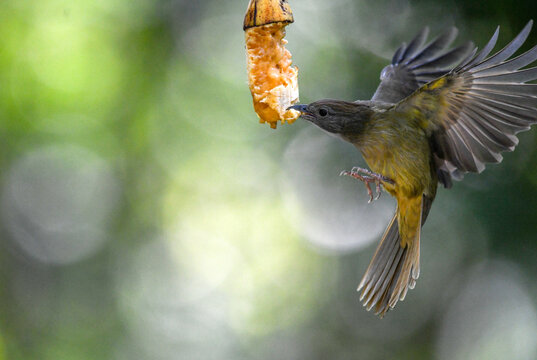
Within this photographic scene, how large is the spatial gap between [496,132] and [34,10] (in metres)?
6.98

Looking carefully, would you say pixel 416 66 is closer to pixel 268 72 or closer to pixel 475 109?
pixel 475 109

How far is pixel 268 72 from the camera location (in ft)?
7.35

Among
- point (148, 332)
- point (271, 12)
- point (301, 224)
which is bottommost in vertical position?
point (148, 332)

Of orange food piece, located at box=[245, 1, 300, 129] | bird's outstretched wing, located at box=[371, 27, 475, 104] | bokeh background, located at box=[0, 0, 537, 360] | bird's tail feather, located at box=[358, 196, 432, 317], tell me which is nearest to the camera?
orange food piece, located at box=[245, 1, 300, 129]

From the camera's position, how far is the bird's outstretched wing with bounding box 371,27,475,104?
3.36 m

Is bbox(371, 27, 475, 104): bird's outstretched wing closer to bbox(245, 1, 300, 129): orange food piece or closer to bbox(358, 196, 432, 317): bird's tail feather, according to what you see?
bbox(358, 196, 432, 317): bird's tail feather

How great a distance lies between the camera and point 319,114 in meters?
2.68

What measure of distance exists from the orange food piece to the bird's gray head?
1.21ft

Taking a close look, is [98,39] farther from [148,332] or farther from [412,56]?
[412,56]

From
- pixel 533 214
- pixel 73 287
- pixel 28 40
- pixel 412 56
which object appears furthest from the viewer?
pixel 73 287

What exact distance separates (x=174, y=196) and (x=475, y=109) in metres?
6.43

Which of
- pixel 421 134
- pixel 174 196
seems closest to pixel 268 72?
pixel 421 134

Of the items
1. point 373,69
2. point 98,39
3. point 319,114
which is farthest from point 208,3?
point 319,114

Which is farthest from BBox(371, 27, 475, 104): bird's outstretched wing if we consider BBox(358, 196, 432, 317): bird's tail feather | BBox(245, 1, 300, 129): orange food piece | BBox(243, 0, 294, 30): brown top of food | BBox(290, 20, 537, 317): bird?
BBox(243, 0, 294, 30): brown top of food
